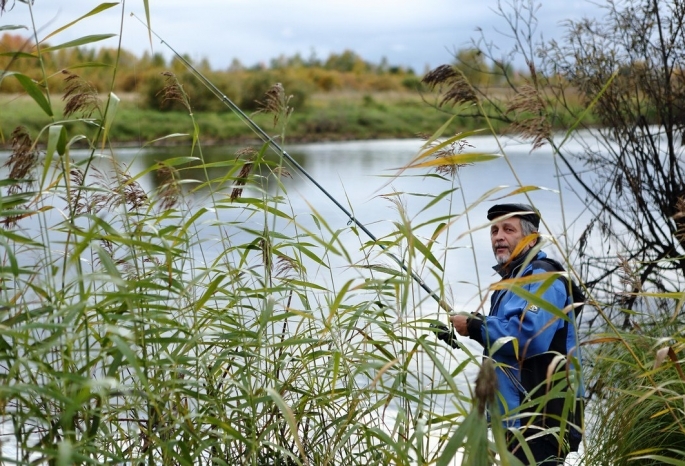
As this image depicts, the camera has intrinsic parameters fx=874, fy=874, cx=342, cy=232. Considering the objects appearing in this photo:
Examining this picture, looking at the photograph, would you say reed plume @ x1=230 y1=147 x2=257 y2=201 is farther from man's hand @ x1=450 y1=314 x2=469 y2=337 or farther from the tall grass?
A: man's hand @ x1=450 y1=314 x2=469 y2=337

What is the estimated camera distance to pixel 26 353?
2.13 meters

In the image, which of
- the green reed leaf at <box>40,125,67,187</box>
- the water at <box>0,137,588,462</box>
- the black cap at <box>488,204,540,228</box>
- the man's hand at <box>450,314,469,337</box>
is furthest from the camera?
the water at <box>0,137,588,462</box>

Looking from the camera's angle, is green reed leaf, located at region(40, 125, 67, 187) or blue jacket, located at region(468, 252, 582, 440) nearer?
green reed leaf, located at region(40, 125, 67, 187)

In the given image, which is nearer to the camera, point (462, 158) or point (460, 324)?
point (462, 158)

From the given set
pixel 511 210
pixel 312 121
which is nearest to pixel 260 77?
pixel 312 121

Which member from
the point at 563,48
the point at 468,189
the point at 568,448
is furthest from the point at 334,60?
the point at 568,448

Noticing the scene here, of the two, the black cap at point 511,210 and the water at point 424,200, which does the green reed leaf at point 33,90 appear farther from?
the black cap at point 511,210

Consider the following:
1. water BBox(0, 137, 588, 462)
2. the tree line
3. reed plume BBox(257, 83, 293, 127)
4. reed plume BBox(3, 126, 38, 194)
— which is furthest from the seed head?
the tree line

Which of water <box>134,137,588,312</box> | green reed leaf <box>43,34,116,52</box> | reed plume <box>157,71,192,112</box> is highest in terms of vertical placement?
green reed leaf <box>43,34,116,52</box>

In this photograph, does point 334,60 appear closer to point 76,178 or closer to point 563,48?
point 563,48

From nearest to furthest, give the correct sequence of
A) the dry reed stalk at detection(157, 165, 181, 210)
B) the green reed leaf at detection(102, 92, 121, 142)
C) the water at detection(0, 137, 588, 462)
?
the green reed leaf at detection(102, 92, 121, 142) → the dry reed stalk at detection(157, 165, 181, 210) → the water at detection(0, 137, 588, 462)

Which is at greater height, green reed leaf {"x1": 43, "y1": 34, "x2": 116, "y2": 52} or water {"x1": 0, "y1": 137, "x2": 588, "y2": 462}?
green reed leaf {"x1": 43, "y1": 34, "x2": 116, "y2": 52}

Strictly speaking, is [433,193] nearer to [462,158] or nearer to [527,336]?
[527,336]

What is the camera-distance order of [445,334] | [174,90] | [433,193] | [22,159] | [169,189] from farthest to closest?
1. [433,193]
2. [445,334]
3. [174,90]
4. [169,189]
5. [22,159]
